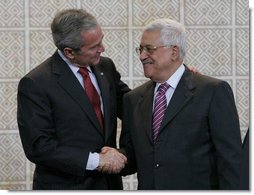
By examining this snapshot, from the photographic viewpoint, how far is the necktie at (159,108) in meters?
2.84

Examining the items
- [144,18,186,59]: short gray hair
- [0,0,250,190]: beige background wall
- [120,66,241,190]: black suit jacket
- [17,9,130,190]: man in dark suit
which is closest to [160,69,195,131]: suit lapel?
[120,66,241,190]: black suit jacket

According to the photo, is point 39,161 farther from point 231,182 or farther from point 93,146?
point 231,182

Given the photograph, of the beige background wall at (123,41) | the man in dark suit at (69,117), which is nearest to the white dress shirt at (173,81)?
the man in dark suit at (69,117)

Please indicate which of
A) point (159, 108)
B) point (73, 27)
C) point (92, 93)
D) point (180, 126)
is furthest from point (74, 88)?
point (180, 126)

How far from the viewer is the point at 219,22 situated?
372 cm

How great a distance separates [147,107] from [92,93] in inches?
9.2

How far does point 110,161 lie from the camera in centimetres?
289

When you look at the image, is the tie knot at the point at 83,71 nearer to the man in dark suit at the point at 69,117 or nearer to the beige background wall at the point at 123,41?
the man in dark suit at the point at 69,117

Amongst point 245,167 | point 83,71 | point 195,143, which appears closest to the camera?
point 245,167

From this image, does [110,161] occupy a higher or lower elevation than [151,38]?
lower

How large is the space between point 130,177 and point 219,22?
85cm

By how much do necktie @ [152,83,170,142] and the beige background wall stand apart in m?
0.85

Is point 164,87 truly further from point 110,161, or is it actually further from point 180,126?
point 110,161

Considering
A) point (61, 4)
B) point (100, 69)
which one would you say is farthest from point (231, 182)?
point (61, 4)
